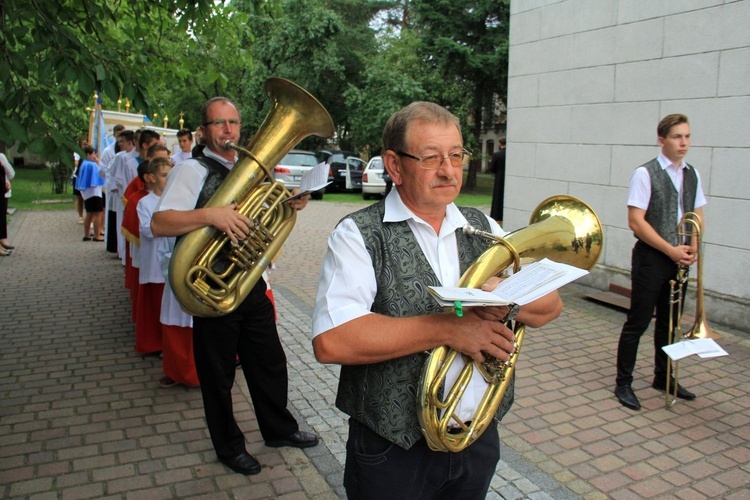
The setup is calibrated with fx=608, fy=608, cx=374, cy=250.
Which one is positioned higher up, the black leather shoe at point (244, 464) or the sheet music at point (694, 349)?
the sheet music at point (694, 349)

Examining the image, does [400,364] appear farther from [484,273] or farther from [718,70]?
[718,70]

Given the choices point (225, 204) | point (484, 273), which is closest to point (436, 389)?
point (484, 273)

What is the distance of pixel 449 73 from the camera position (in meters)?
21.8

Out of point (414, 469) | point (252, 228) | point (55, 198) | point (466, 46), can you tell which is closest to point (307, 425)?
point (252, 228)

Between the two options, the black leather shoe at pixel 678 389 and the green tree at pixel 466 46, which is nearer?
the black leather shoe at pixel 678 389

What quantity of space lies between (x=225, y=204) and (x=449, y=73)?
19.9 metres

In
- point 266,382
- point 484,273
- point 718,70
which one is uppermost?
point 718,70

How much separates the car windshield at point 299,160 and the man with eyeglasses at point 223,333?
15992 mm

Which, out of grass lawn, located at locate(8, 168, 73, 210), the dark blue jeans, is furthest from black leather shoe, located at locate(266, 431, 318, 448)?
grass lawn, located at locate(8, 168, 73, 210)

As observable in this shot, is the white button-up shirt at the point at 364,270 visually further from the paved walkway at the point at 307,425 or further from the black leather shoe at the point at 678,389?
the black leather shoe at the point at 678,389

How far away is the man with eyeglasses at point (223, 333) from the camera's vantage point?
10.7 feet

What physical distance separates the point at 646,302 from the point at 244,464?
116 inches

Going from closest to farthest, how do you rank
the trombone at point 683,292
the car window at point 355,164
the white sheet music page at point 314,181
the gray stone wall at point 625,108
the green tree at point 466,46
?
the white sheet music page at point 314,181
the trombone at point 683,292
the gray stone wall at point 625,108
the green tree at point 466,46
the car window at point 355,164

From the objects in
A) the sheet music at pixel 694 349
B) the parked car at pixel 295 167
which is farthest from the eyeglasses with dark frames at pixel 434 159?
the parked car at pixel 295 167
